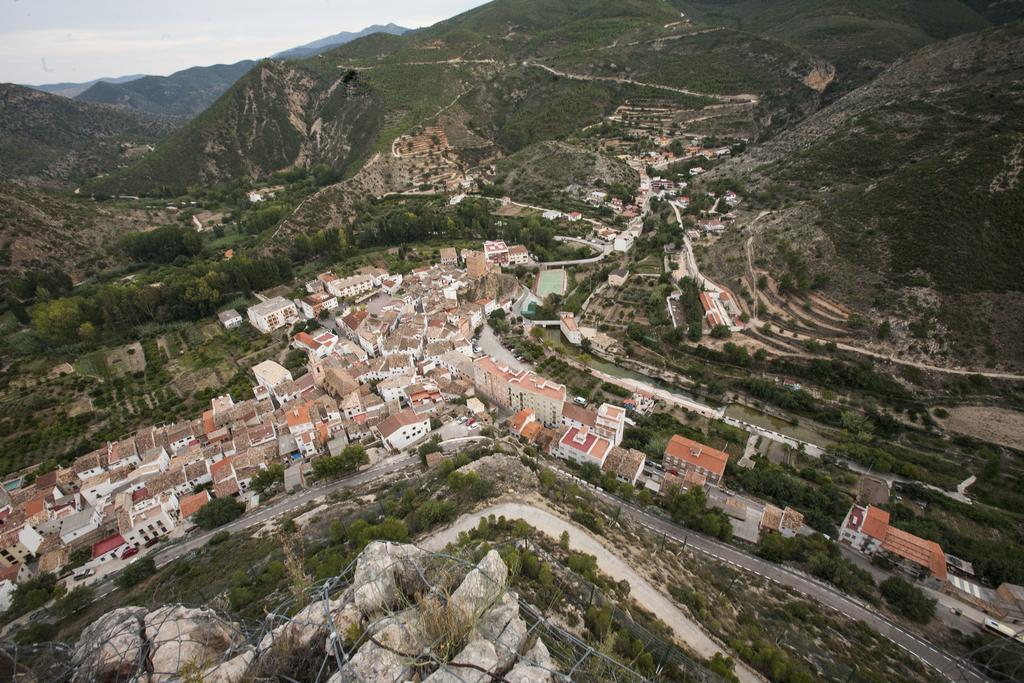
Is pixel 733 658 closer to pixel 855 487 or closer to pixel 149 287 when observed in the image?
pixel 855 487

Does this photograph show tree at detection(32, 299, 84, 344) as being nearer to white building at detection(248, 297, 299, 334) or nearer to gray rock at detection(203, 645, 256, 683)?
white building at detection(248, 297, 299, 334)

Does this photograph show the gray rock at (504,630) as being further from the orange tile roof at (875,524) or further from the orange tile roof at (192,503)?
the orange tile roof at (875,524)

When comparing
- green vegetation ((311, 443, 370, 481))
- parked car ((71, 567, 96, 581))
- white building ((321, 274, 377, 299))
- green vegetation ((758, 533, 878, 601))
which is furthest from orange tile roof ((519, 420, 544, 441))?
white building ((321, 274, 377, 299))

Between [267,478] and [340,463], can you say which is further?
[340,463]

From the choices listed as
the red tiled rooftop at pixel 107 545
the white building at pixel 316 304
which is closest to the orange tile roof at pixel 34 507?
the red tiled rooftop at pixel 107 545

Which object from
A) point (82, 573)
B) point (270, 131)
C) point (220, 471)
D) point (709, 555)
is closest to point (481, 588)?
point (709, 555)

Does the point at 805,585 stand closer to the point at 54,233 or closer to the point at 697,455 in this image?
the point at 697,455
